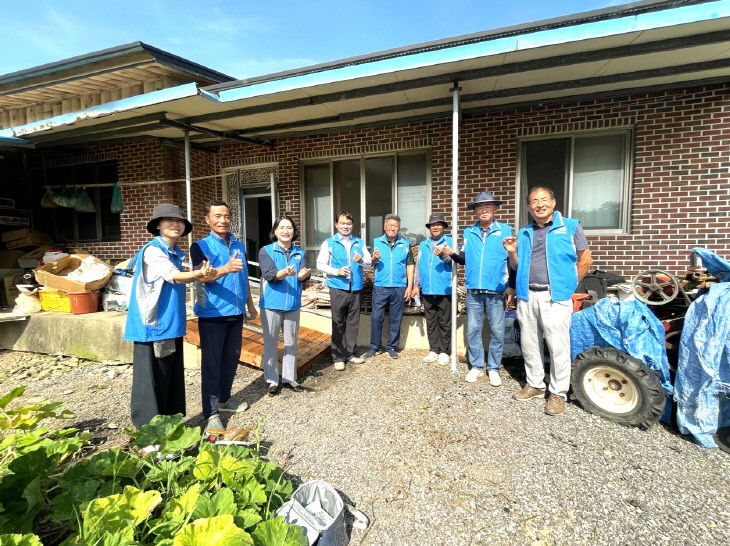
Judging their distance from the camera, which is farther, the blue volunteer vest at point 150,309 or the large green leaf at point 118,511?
the blue volunteer vest at point 150,309

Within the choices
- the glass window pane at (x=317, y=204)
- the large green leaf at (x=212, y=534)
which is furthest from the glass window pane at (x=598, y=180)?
the large green leaf at (x=212, y=534)

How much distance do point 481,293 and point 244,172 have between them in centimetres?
544

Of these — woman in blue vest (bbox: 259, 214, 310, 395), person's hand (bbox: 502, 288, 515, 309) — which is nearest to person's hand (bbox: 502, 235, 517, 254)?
person's hand (bbox: 502, 288, 515, 309)

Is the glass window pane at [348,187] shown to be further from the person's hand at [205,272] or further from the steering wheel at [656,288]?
the steering wheel at [656,288]

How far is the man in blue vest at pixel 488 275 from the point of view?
13.1 ft

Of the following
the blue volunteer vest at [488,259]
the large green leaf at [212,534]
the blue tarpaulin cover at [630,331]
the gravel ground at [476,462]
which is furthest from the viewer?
the blue volunteer vest at [488,259]

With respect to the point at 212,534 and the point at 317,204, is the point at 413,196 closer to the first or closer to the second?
the point at 317,204

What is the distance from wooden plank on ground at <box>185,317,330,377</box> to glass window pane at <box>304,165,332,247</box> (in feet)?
6.79

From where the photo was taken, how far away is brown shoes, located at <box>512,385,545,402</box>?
3691 millimetres

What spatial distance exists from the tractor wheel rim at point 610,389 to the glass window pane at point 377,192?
161 inches

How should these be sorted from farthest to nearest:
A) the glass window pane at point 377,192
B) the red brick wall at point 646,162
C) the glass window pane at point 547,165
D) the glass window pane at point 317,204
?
the glass window pane at point 317,204, the glass window pane at point 377,192, the glass window pane at point 547,165, the red brick wall at point 646,162

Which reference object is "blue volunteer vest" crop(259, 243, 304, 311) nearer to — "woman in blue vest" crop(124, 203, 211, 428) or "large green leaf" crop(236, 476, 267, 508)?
"woman in blue vest" crop(124, 203, 211, 428)

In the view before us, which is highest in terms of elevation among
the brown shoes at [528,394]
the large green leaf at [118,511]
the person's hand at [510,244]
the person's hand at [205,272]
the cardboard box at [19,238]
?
the cardboard box at [19,238]

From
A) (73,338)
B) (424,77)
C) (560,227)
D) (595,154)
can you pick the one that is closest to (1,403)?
(73,338)
